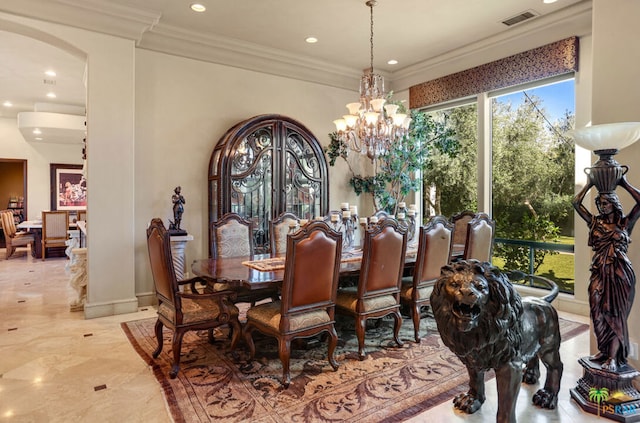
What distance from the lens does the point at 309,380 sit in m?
2.63

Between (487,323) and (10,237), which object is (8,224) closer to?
(10,237)

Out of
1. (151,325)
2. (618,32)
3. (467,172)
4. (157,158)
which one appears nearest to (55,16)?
(157,158)

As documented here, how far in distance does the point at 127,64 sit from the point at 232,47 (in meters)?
1.37

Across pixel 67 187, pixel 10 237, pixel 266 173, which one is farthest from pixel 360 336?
pixel 67 187

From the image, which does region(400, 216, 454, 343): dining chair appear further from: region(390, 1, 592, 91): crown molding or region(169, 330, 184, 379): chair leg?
region(390, 1, 592, 91): crown molding

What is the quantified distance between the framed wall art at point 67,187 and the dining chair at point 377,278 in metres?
9.42

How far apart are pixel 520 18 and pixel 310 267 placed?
3.96 m

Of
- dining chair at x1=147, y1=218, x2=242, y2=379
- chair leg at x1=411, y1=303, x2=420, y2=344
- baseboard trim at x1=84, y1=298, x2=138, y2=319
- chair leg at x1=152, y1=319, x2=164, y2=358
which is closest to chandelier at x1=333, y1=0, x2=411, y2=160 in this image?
chair leg at x1=411, y1=303, x2=420, y2=344

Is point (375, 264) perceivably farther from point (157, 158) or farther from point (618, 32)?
point (157, 158)

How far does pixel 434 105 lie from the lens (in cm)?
585

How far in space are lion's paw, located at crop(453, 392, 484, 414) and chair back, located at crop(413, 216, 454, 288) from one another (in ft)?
3.81

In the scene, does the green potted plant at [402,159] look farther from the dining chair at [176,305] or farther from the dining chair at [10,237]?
the dining chair at [10,237]

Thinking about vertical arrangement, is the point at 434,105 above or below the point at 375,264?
above

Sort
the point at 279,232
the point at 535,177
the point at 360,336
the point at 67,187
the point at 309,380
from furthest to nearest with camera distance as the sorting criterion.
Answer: the point at 67,187, the point at 535,177, the point at 279,232, the point at 360,336, the point at 309,380
